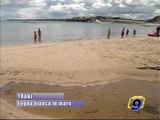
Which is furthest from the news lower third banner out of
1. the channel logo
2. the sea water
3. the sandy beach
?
the sea water

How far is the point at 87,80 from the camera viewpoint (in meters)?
11.1

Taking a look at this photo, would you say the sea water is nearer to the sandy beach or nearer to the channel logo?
the sandy beach

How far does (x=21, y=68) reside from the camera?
12.7 m

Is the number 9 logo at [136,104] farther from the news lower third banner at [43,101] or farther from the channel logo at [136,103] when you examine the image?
the news lower third banner at [43,101]

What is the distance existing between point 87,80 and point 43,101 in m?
3.03

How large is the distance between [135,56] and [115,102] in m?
7.84

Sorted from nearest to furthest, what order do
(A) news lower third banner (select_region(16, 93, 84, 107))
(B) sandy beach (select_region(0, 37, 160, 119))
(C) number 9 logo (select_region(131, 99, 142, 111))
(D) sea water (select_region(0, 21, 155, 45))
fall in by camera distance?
(B) sandy beach (select_region(0, 37, 160, 119)), (C) number 9 logo (select_region(131, 99, 142, 111)), (A) news lower third banner (select_region(16, 93, 84, 107)), (D) sea water (select_region(0, 21, 155, 45))

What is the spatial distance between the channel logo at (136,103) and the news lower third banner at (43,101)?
151cm

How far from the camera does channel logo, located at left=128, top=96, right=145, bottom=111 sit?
26.7 feet

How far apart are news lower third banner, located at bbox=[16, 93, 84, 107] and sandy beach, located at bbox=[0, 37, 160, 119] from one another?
0.62ft

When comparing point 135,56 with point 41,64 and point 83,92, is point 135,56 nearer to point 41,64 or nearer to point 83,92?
point 41,64

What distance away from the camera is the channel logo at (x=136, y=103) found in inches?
320

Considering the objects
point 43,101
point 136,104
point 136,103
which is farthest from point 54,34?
point 136,104

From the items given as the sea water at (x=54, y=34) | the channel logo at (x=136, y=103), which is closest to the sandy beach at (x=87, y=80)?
the channel logo at (x=136, y=103)
